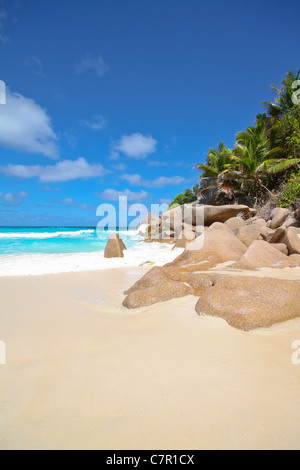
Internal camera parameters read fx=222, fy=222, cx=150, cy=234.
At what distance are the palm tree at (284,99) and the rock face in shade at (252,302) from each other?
22421 mm

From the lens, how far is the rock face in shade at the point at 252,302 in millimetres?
2332

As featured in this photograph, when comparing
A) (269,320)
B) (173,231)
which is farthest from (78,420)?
(173,231)

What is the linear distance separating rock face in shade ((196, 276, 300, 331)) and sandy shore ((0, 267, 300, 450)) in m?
0.12

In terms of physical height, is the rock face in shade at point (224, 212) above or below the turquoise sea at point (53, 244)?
above

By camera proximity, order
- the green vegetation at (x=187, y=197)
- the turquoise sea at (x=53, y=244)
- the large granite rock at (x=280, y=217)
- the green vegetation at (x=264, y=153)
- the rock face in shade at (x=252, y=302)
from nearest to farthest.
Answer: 1. the rock face in shade at (x=252, y=302)
2. the large granite rock at (x=280, y=217)
3. the turquoise sea at (x=53, y=244)
4. the green vegetation at (x=264, y=153)
5. the green vegetation at (x=187, y=197)

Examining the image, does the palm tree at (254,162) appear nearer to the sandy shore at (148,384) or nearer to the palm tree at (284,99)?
the palm tree at (284,99)

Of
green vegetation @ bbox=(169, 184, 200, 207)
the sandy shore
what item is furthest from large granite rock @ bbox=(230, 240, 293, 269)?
green vegetation @ bbox=(169, 184, 200, 207)

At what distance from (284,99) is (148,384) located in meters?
25.5

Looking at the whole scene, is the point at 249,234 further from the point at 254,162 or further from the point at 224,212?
the point at 254,162

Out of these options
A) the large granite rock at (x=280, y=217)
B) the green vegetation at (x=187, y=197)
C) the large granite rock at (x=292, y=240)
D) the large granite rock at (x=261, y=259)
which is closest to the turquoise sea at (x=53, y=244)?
the large granite rock at (x=280, y=217)

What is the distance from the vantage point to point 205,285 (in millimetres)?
3359

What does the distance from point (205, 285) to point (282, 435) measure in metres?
2.33

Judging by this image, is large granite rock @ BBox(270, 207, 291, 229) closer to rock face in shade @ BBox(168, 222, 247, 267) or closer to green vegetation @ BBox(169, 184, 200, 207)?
rock face in shade @ BBox(168, 222, 247, 267)

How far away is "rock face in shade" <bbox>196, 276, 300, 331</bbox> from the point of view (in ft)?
7.65
